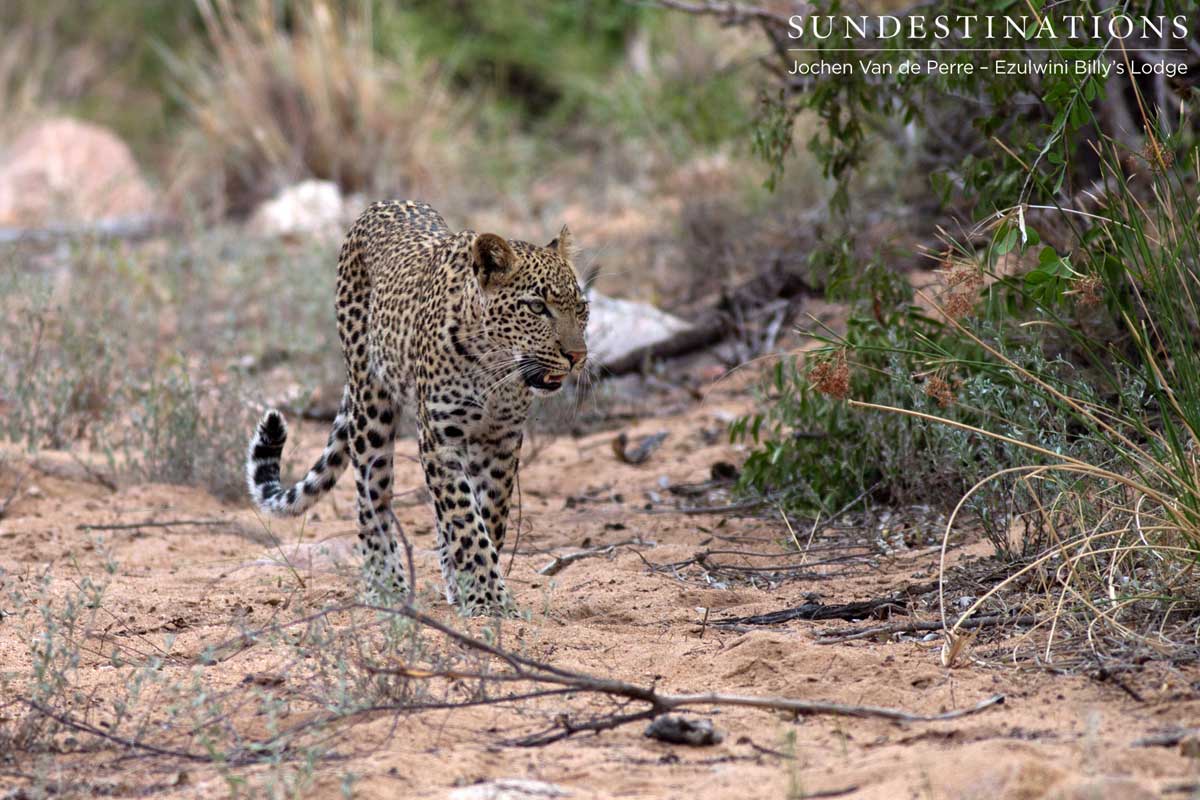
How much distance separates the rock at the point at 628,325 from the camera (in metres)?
9.09

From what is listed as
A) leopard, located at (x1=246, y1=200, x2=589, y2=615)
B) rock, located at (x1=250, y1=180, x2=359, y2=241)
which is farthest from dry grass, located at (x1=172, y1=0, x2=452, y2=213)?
leopard, located at (x1=246, y1=200, x2=589, y2=615)

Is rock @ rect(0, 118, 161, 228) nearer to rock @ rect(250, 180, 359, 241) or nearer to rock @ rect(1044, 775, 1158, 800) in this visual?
rock @ rect(250, 180, 359, 241)

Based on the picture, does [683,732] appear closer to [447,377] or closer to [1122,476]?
[1122,476]

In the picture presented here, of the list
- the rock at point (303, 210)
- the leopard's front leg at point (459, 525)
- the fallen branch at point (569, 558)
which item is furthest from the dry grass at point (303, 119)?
the leopard's front leg at point (459, 525)

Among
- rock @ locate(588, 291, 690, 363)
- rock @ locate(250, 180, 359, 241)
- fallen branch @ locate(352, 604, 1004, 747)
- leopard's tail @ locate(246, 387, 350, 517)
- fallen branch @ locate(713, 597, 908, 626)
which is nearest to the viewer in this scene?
fallen branch @ locate(352, 604, 1004, 747)

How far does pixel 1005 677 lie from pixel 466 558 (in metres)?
2.08

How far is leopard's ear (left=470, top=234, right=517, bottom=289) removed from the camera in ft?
17.3

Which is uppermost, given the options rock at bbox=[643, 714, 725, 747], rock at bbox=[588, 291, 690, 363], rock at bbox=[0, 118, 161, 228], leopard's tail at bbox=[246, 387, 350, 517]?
rock at bbox=[0, 118, 161, 228]

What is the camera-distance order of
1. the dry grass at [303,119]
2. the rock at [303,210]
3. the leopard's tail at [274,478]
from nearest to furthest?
the leopard's tail at [274,478] → the rock at [303,210] → the dry grass at [303,119]

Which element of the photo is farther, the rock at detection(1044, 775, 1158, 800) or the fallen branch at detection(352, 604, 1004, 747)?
the fallen branch at detection(352, 604, 1004, 747)

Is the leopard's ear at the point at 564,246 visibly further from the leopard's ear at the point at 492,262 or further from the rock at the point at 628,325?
the rock at the point at 628,325

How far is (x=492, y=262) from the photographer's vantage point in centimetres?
533

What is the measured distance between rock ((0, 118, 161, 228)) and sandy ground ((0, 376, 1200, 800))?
23.6 feet

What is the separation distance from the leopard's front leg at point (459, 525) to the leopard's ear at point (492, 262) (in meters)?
0.55
